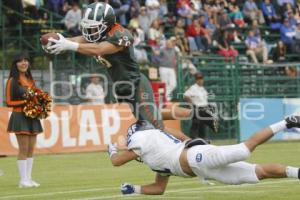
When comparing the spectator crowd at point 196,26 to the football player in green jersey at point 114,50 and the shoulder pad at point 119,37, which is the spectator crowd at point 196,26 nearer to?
the football player in green jersey at point 114,50

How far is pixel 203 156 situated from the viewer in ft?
32.3

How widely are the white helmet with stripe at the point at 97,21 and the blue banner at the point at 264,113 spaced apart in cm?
1345

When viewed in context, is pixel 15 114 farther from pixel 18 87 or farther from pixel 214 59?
pixel 214 59

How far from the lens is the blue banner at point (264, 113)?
24.3m

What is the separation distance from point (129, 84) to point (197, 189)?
1.82 meters

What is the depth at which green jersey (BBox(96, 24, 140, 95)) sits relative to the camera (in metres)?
11.1

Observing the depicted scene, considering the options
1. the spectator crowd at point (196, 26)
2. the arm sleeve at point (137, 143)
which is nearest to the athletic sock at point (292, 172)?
the arm sleeve at point (137, 143)

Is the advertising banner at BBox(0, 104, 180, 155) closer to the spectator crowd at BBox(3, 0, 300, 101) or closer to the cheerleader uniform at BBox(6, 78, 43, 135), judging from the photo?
the spectator crowd at BBox(3, 0, 300, 101)

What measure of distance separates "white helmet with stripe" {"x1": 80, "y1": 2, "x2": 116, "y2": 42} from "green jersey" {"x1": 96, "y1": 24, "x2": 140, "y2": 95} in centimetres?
9

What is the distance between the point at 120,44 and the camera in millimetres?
11039

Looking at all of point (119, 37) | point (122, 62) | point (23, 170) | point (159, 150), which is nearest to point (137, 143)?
point (159, 150)

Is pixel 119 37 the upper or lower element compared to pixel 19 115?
upper

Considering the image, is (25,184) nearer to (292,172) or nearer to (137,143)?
(137,143)

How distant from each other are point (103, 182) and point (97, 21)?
3.75m
